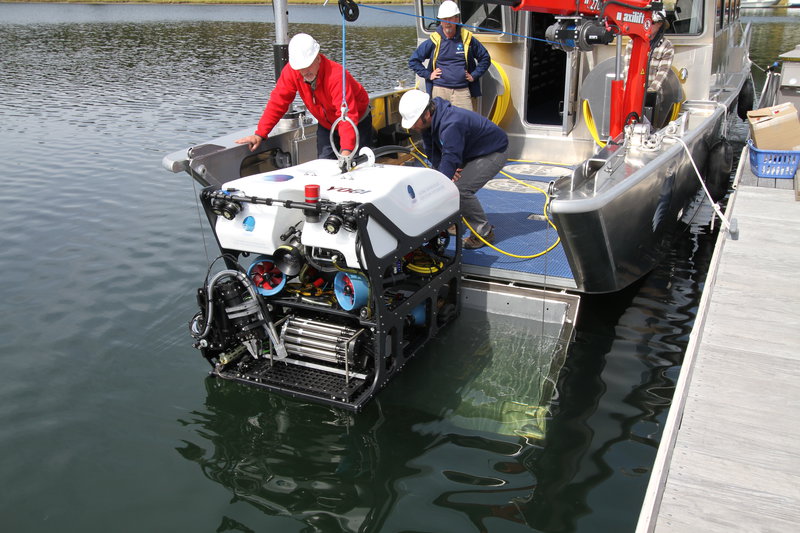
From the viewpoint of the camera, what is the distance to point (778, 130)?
602cm

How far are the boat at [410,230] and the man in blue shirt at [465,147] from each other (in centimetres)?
22

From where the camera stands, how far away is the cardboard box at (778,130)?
19.5 feet

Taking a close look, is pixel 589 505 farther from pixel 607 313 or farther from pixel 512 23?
pixel 512 23

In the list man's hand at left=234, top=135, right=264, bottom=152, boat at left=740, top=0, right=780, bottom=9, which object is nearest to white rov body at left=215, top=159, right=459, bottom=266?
man's hand at left=234, top=135, right=264, bottom=152

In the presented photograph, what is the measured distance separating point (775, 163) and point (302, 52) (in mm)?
4183

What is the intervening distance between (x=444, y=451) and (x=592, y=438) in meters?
0.87

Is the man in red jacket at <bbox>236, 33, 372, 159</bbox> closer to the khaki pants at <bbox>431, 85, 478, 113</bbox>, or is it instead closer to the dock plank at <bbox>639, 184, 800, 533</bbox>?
the khaki pants at <bbox>431, 85, 478, 113</bbox>

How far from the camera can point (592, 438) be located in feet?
13.0

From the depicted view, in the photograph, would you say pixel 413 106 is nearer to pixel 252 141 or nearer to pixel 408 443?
pixel 252 141

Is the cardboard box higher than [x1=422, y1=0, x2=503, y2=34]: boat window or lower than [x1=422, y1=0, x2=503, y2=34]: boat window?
lower

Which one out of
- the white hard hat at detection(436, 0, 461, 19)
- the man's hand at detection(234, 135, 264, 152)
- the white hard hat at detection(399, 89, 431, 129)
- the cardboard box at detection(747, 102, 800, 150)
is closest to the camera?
the white hard hat at detection(399, 89, 431, 129)

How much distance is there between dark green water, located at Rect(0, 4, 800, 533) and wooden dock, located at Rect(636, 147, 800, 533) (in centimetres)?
72

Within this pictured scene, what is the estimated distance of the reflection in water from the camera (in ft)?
11.2

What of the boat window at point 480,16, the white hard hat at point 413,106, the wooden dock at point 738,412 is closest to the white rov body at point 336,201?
the white hard hat at point 413,106
